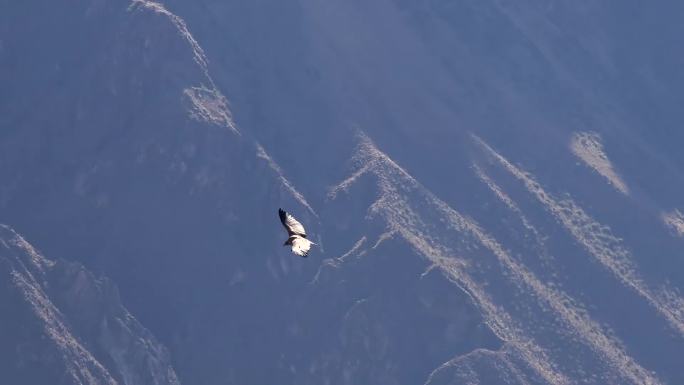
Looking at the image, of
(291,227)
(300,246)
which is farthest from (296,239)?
(291,227)

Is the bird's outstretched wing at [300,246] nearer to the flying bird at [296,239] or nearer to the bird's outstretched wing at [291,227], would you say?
the flying bird at [296,239]

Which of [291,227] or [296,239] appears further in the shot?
[291,227]

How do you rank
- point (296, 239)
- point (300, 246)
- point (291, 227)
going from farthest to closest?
point (291, 227)
point (296, 239)
point (300, 246)

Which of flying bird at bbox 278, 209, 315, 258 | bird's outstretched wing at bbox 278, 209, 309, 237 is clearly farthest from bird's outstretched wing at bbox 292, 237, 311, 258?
bird's outstretched wing at bbox 278, 209, 309, 237

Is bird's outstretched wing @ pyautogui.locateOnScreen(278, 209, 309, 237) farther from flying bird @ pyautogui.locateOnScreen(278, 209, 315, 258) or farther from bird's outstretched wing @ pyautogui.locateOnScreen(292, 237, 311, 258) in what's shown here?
bird's outstretched wing @ pyautogui.locateOnScreen(292, 237, 311, 258)

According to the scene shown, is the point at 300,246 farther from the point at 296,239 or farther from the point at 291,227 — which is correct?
the point at 291,227

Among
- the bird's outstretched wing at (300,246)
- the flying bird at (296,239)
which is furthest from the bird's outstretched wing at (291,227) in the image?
the bird's outstretched wing at (300,246)

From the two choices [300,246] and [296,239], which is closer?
[300,246]

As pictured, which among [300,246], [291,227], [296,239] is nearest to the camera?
[300,246]
